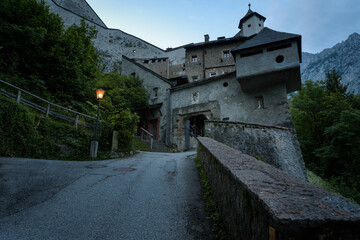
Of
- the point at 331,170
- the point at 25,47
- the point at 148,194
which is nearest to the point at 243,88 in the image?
the point at 331,170

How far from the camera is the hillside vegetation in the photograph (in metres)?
6.67

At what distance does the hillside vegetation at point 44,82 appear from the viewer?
6673 millimetres

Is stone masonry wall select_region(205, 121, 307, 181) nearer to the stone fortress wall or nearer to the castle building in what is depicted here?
the castle building

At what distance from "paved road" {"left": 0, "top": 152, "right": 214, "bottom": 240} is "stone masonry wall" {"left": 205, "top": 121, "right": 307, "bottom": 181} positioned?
4.04 m

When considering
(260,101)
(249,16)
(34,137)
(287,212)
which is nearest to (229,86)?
(260,101)

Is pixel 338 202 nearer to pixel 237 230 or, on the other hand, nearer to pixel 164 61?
pixel 237 230

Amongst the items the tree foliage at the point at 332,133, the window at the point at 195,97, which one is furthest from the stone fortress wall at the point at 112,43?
the tree foliage at the point at 332,133

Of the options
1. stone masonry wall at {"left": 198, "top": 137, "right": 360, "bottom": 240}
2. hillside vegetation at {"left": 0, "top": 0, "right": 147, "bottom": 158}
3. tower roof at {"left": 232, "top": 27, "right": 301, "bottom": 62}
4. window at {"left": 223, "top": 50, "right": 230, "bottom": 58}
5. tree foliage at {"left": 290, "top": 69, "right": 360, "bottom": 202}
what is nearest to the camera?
stone masonry wall at {"left": 198, "top": 137, "right": 360, "bottom": 240}

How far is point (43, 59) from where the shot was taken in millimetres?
12133

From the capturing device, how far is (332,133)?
1498 cm

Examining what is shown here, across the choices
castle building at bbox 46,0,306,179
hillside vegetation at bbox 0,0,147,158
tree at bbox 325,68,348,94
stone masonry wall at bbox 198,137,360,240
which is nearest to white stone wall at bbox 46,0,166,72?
castle building at bbox 46,0,306,179

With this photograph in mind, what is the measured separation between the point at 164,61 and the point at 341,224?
3280 cm

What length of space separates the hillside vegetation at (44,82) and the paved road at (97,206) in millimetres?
1983

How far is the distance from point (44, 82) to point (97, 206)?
1168 centimetres
